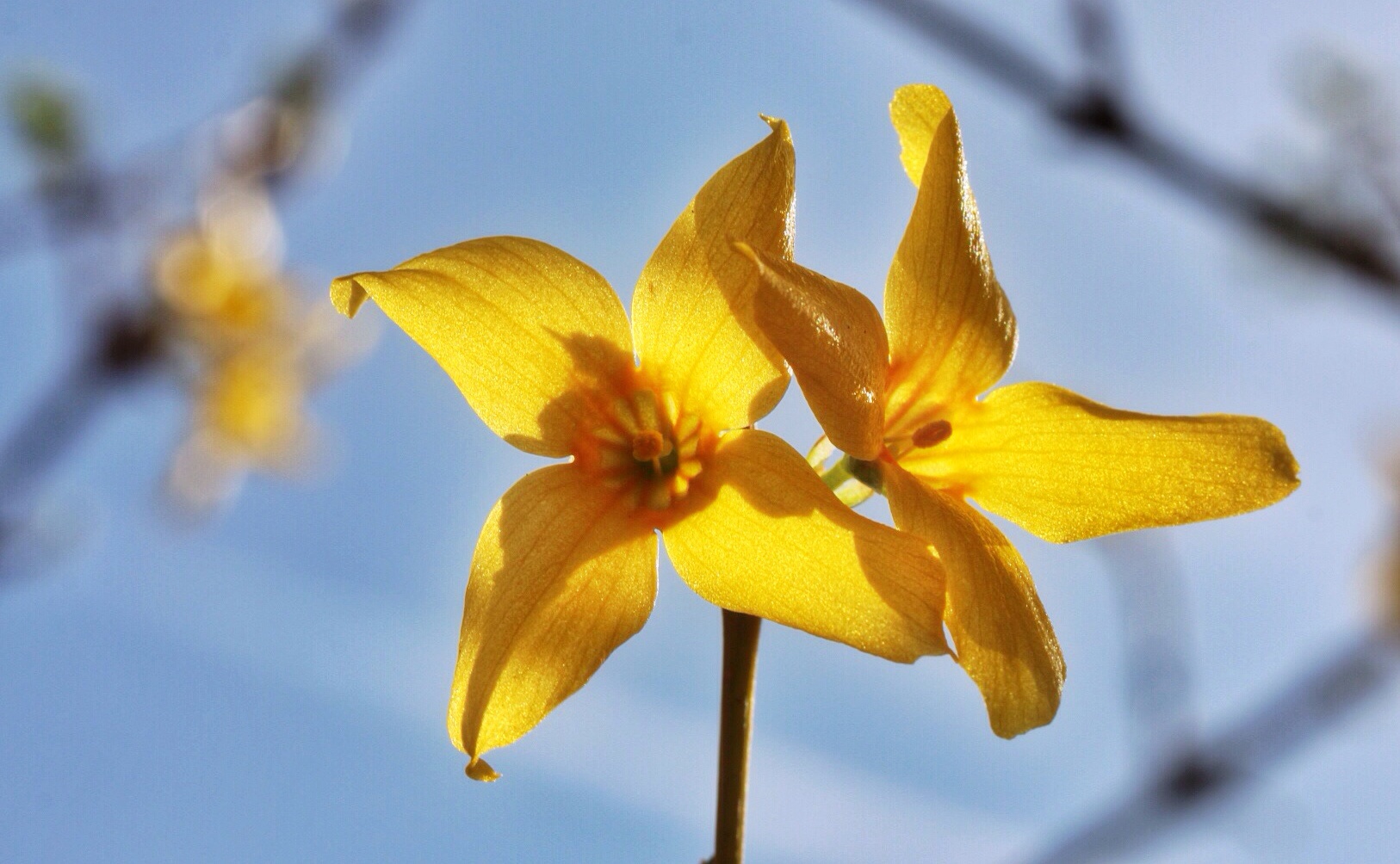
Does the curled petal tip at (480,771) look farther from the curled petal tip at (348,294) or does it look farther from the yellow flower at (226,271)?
the yellow flower at (226,271)

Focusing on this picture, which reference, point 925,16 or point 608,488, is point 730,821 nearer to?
point 608,488

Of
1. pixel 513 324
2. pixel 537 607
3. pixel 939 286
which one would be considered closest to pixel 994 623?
pixel 939 286

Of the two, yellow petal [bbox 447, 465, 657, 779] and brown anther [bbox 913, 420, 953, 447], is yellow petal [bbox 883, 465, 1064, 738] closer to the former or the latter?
brown anther [bbox 913, 420, 953, 447]

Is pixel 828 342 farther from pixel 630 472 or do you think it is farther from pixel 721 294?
pixel 630 472

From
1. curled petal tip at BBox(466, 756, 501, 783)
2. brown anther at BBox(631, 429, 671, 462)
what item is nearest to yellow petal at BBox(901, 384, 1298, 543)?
brown anther at BBox(631, 429, 671, 462)

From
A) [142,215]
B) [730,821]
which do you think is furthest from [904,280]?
[142,215]

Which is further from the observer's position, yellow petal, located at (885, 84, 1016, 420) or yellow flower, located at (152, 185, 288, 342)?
yellow flower, located at (152, 185, 288, 342)
